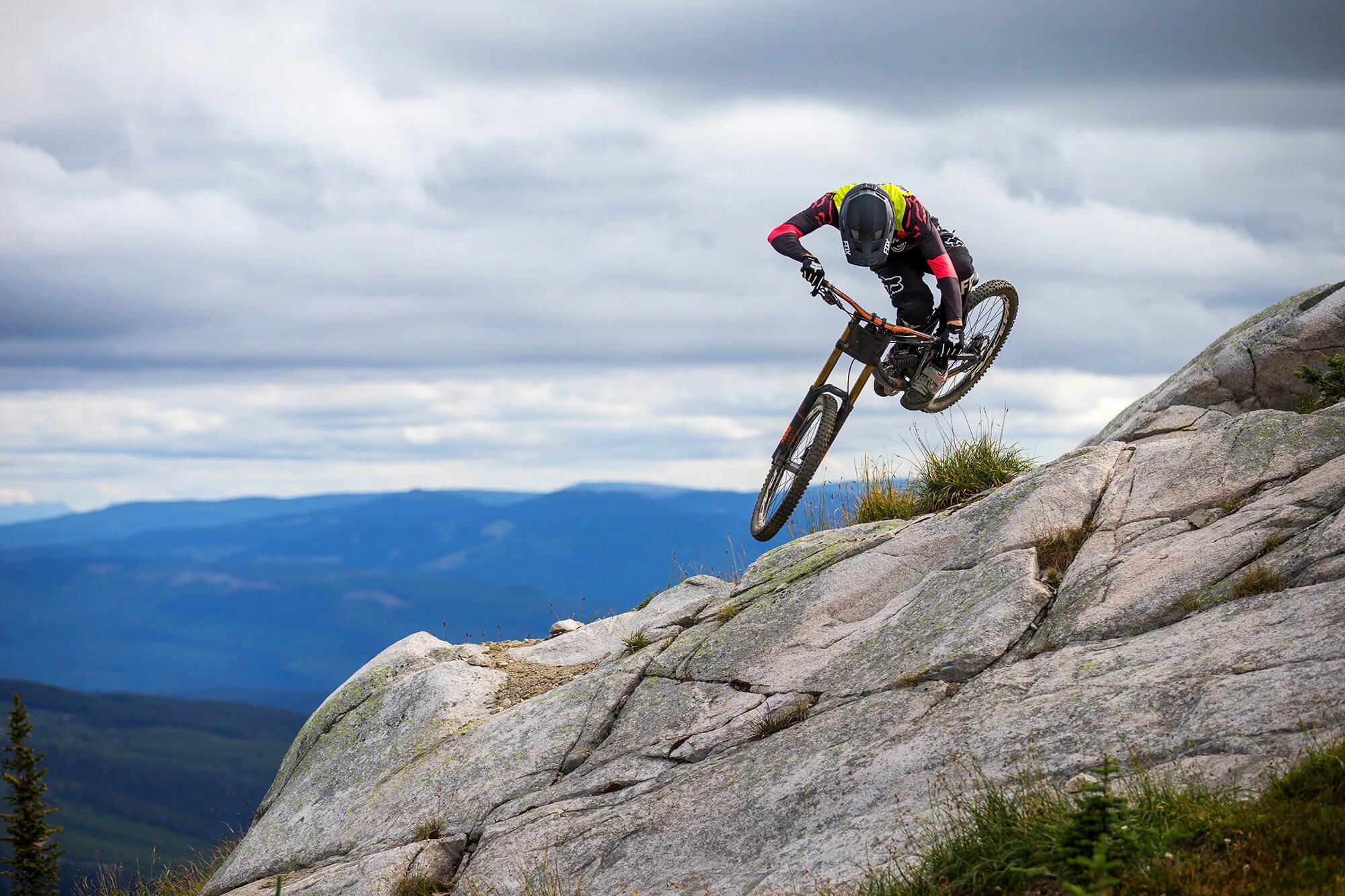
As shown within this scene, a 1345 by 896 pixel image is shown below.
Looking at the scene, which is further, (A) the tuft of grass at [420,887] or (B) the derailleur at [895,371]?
(B) the derailleur at [895,371]

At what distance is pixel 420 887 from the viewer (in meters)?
11.9

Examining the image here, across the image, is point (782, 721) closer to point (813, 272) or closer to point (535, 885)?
point (535, 885)

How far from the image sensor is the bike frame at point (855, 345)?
15172 mm

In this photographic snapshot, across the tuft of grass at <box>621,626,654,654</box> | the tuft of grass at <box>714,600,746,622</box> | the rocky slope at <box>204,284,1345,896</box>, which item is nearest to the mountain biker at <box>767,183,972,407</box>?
the rocky slope at <box>204,284,1345,896</box>

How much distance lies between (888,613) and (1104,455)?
3.71 m

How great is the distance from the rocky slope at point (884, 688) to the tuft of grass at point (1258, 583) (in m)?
0.03

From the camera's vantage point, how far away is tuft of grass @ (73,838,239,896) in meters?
16.4

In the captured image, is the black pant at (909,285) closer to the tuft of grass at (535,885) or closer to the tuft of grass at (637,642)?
the tuft of grass at (637,642)

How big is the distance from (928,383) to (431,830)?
948 centimetres

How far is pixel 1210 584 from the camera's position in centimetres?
1023

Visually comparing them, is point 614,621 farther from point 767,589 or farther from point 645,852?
point 645,852

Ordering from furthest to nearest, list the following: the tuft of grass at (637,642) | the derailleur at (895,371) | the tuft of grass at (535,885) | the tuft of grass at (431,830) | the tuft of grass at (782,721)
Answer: the derailleur at (895,371) → the tuft of grass at (637,642) → the tuft of grass at (431,830) → the tuft of grass at (782,721) → the tuft of grass at (535,885)

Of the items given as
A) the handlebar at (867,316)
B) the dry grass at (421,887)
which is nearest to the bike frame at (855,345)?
the handlebar at (867,316)

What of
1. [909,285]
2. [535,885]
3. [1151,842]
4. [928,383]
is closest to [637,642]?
[535,885]
